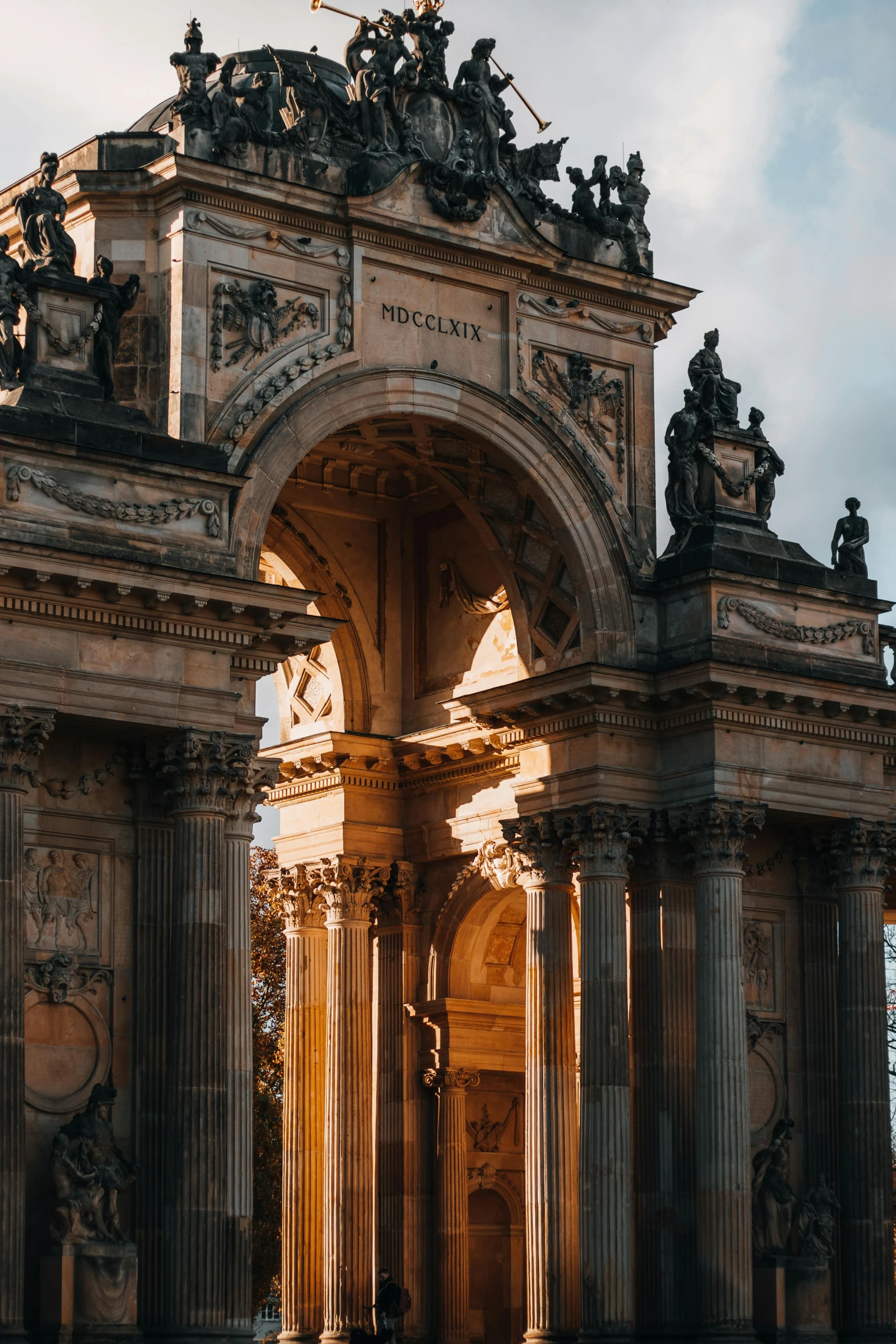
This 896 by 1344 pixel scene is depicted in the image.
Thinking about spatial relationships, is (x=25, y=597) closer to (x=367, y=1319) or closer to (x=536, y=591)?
(x=536, y=591)

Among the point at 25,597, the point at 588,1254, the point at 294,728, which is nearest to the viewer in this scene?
the point at 25,597

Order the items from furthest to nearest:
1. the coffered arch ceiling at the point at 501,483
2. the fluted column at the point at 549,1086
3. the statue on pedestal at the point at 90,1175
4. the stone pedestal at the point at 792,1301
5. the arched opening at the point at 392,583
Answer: the arched opening at the point at 392,583 → the stone pedestal at the point at 792,1301 → the fluted column at the point at 549,1086 → the coffered arch ceiling at the point at 501,483 → the statue on pedestal at the point at 90,1175

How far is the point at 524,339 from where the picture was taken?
131 feet

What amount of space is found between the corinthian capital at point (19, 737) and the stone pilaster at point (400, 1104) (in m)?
11.9

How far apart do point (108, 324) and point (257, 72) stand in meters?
6.26

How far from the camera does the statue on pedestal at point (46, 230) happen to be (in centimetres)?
3509

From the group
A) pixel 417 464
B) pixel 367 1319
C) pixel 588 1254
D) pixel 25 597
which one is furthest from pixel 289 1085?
pixel 25 597

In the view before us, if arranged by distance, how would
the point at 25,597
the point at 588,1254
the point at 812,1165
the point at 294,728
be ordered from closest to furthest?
the point at 25,597
the point at 588,1254
the point at 812,1165
the point at 294,728

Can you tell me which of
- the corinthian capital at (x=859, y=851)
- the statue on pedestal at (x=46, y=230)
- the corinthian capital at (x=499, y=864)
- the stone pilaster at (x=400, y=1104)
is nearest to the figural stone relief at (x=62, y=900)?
the statue on pedestal at (x=46, y=230)

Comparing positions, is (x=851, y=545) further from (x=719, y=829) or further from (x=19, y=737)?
(x=19, y=737)

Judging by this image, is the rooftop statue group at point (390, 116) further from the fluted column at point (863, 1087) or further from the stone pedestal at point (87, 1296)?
the stone pedestal at point (87, 1296)

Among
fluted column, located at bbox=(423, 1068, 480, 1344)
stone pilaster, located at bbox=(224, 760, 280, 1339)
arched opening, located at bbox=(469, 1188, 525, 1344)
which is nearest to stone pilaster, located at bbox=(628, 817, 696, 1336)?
fluted column, located at bbox=(423, 1068, 480, 1344)

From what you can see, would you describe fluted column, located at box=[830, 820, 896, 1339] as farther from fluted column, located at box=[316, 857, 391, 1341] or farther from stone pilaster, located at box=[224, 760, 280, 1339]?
stone pilaster, located at box=[224, 760, 280, 1339]

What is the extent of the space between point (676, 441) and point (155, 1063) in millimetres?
12714
